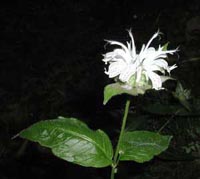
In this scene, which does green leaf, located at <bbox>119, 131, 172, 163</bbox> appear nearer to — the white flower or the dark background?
the white flower

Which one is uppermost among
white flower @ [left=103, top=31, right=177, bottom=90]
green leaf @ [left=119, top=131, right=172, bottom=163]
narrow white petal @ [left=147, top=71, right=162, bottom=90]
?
white flower @ [left=103, top=31, right=177, bottom=90]

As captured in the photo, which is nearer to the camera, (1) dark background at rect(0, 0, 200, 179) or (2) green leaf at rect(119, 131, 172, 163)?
(2) green leaf at rect(119, 131, 172, 163)

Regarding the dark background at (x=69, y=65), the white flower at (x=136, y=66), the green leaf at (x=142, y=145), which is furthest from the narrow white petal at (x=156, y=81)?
the dark background at (x=69, y=65)

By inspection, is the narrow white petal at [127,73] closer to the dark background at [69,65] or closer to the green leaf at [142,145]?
the green leaf at [142,145]

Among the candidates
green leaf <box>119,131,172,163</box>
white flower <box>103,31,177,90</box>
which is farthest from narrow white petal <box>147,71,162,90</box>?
green leaf <box>119,131,172,163</box>

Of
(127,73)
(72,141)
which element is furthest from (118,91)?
(72,141)

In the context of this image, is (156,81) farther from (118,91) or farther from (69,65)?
(69,65)

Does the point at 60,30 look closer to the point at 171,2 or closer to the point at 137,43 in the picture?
the point at 137,43
